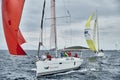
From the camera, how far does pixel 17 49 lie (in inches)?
849

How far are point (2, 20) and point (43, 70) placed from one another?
936 cm

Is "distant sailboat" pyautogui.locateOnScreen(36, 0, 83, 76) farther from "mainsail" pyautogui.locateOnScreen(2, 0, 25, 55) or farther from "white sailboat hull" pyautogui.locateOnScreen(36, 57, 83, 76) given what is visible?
"mainsail" pyautogui.locateOnScreen(2, 0, 25, 55)


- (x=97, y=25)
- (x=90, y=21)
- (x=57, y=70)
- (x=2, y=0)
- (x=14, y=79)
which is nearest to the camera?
(x=2, y=0)

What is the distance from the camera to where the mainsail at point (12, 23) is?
67.8 ft

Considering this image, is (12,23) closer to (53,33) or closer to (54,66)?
(54,66)

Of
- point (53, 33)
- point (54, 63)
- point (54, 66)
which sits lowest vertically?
point (54, 66)

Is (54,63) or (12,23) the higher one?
(12,23)

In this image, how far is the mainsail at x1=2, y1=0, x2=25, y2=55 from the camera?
67.8 ft

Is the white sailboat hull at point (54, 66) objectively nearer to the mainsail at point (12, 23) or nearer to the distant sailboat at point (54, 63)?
the distant sailboat at point (54, 63)

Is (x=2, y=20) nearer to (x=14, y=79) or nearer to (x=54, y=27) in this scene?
(x=14, y=79)

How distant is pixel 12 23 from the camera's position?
20922 mm

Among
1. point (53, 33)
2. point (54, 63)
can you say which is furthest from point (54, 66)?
point (53, 33)

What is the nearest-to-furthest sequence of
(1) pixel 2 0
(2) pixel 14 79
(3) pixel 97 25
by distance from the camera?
(1) pixel 2 0
(2) pixel 14 79
(3) pixel 97 25

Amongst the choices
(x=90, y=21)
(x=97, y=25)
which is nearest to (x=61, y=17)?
(x=90, y=21)
